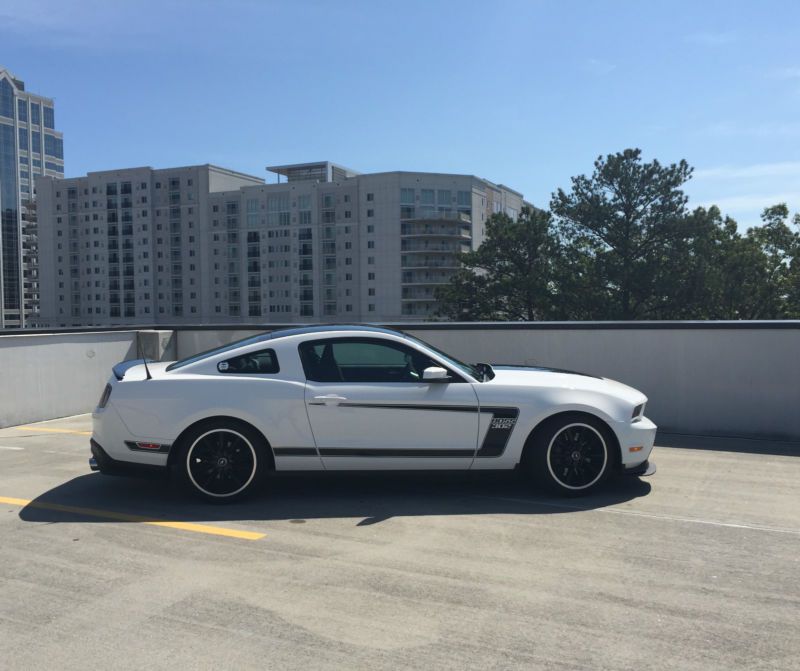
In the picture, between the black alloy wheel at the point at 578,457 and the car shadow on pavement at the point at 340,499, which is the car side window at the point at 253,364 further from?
the black alloy wheel at the point at 578,457

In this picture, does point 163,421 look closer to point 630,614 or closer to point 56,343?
point 630,614

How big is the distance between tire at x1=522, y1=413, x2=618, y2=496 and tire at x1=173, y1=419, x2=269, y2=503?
7.40ft

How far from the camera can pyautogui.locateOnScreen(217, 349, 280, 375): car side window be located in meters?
5.95

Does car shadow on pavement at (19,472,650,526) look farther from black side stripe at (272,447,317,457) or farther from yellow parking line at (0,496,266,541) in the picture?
black side stripe at (272,447,317,457)

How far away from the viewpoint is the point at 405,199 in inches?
4112

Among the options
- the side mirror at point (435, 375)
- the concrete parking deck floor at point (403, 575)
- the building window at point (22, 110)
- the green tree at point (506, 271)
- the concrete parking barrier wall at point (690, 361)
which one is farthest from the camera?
the building window at point (22, 110)

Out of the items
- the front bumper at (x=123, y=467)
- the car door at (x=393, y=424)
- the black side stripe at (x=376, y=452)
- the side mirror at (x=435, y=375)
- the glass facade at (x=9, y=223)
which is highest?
the glass facade at (x=9, y=223)

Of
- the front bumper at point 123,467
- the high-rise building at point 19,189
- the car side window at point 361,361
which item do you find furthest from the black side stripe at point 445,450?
the high-rise building at point 19,189

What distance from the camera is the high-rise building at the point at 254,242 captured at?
104875 millimetres

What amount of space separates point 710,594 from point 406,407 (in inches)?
103

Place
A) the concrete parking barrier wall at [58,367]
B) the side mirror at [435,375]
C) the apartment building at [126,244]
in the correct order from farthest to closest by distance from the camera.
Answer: the apartment building at [126,244]
the concrete parking barrier wall at [58,367]
the side mirror at [435,375]

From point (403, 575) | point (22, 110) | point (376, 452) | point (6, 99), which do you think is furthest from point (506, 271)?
point (22, 110)

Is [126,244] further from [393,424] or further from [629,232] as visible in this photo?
[393,424]

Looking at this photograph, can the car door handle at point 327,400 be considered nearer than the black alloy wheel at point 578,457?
Yes
